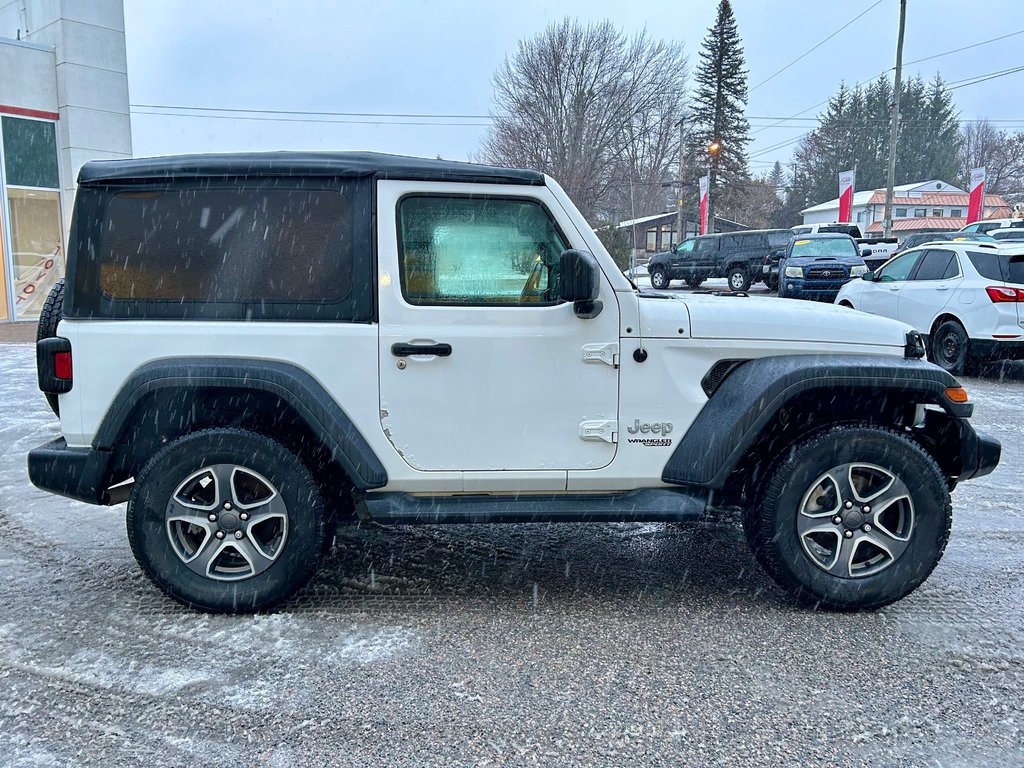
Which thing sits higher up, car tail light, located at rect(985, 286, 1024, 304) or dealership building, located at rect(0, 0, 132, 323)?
dealership building, located at rect(0, 0, 132, 323)

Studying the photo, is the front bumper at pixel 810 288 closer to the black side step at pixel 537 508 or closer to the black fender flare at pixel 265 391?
the black side step at pixel 537 508

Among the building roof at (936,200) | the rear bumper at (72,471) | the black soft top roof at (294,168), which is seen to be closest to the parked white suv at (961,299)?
the black soft top roof at (294,168)

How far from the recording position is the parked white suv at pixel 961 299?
9.80 metres

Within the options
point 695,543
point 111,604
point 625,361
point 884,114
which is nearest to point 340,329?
point 625,361

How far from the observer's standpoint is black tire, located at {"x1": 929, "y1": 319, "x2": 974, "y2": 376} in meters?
10.2

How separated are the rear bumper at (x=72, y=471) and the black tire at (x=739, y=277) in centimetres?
2574

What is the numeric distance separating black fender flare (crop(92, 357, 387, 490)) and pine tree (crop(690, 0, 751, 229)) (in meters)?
61.5

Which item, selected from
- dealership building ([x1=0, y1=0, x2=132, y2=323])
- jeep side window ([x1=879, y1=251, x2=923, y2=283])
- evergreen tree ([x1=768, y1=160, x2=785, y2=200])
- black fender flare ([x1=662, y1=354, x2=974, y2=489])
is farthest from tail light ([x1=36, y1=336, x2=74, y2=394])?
evergreen tree ([x1=768, y1=160, x2=785, y2=200])

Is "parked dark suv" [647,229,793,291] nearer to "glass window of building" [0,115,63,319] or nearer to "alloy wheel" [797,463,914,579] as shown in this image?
"glass window of building" [0,115,63,319]

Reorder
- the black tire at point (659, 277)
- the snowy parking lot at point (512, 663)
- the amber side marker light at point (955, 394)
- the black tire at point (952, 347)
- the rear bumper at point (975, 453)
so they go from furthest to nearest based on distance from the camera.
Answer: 1. the black tire at point (659, 277)
2. the black tire at point (952, 347)
3. the rear bumper at point (975, 453)
4. the amber side marker light at point (955, 394)
5. the snowy parking lot at point (512, 663)

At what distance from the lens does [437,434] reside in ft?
12.1

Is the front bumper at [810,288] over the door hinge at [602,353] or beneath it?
over

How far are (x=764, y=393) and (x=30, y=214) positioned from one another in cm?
1763

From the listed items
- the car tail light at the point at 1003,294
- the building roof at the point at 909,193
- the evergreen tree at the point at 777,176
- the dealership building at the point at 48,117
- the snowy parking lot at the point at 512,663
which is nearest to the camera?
the snowy parking lot at the point at 512,663
